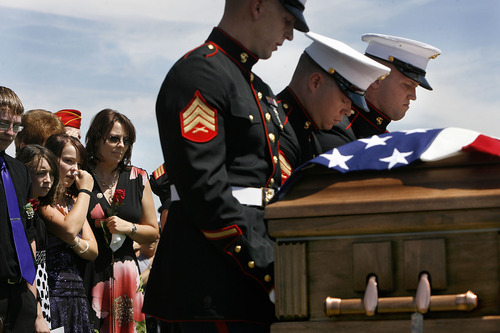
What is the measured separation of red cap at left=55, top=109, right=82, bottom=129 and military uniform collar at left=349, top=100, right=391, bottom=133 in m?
2.97

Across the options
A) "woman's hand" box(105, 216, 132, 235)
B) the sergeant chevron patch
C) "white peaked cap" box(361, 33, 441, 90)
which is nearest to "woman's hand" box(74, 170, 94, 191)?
"woman's hand" box(105, 216, 132, 235)

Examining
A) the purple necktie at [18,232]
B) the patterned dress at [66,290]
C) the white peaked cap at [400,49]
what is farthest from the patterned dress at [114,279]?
the white peaked cap at [400,49]

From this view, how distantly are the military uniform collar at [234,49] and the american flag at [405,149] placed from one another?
0.74 m

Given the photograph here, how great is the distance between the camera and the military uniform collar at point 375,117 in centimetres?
608

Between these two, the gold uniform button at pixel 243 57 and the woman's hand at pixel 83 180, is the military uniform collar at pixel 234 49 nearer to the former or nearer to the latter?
the gold uniform button at pixel 243 57

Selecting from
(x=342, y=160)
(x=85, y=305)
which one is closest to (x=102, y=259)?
(x=85, y=305)

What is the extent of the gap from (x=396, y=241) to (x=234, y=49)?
126 centimetres

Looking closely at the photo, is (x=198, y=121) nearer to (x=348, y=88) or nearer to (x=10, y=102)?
(x=348, y=88)

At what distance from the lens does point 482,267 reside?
2969 millimetres

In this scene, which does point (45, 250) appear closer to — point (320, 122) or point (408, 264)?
point (320, 122)

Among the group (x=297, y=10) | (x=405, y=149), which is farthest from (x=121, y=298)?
(x=405, y=149)

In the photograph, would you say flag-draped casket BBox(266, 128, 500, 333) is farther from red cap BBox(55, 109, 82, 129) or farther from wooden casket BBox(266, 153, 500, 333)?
red cap BBox(55, 109, 82, 129)

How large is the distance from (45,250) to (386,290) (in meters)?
3.61

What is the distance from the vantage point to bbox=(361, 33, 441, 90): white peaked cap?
6746mm
